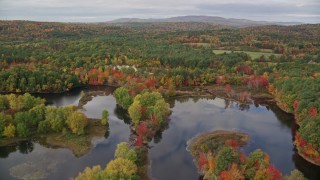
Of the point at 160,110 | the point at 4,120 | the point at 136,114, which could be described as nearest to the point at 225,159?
the point at 160,110

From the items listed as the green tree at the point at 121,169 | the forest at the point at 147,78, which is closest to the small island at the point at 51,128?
the forest at the point at 147,78

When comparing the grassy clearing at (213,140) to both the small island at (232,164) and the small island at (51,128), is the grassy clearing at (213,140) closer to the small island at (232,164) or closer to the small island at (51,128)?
the small island at (232,164)

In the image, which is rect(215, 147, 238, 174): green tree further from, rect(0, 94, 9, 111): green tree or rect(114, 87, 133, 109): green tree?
rect(0, 94, 9, 111): green tree

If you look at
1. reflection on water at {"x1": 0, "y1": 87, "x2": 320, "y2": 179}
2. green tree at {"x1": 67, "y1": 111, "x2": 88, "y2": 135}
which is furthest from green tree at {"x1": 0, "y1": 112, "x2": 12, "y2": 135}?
green tree at {"x1": 67, "y1": 111, "x2": 88, "y2": 135}

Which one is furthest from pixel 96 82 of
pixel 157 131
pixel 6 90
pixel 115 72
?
pixel 157 131

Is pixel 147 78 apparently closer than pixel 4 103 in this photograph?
No

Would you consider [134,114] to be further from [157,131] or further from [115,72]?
[115,72]

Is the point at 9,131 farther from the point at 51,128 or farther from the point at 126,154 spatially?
the point at 126,154
